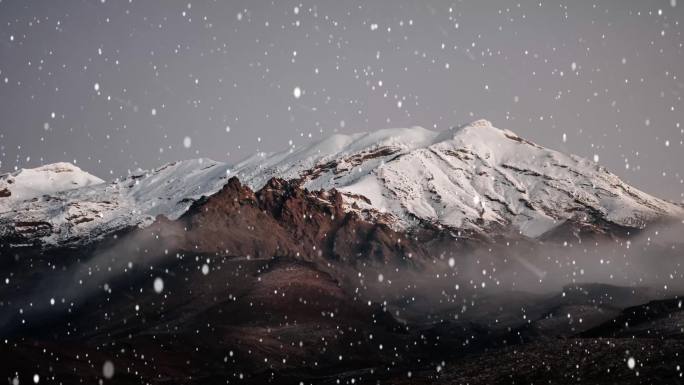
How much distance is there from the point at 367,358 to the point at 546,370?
410 feet

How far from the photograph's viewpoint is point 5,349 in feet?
411

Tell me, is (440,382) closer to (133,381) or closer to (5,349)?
(133,381)

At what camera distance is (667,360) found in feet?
224

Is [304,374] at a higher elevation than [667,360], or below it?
below

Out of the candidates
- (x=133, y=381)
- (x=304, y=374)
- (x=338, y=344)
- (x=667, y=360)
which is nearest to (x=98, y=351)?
(x=133, y=381)

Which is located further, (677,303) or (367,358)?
(367,358)

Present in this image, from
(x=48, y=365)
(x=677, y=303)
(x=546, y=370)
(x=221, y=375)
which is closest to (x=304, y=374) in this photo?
(x=221, y=375)

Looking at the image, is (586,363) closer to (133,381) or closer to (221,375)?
(133,381)

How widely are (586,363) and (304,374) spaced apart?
101 meters

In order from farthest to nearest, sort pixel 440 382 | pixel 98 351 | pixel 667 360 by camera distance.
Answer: pixel 98 351
pixel 440 382
pixel 667 360

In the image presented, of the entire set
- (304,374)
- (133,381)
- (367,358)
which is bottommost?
(367,358)

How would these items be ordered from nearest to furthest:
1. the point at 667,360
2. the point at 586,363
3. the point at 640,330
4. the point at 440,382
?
1. the point at 667,360
2. the point at 586,363
3. the point at 440,382
4. the point at 640,330

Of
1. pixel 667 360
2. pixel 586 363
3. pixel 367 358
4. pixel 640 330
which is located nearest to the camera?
pixel 667 360

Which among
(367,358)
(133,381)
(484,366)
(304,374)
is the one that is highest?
(484,366)
